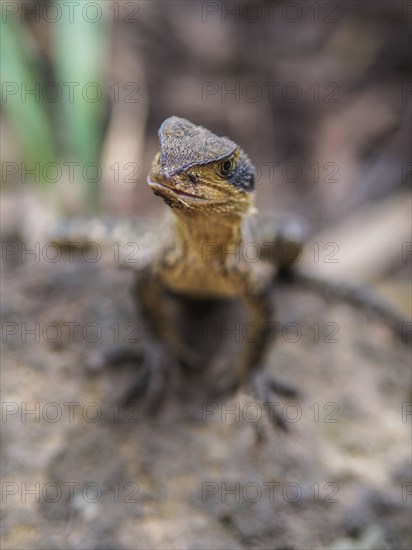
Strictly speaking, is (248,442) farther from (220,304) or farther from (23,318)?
(23,318)

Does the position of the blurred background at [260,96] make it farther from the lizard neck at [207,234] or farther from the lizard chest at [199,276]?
the lizard neck at [207,234]

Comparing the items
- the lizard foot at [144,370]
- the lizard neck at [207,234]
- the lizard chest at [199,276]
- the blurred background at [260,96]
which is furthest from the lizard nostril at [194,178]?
the blurred background at [260,96]

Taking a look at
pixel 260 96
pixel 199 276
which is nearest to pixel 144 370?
pixel 199 276

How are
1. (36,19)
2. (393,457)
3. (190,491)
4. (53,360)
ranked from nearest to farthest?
(190,491), (393,457), (53,360), (36,19)

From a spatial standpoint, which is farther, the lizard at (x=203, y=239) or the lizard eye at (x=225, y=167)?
the lizard eye at (x=225, y=167)

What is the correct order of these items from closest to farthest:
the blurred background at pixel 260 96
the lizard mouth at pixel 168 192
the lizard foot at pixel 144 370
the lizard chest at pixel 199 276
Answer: the lizard mouth at pixel 168 192 → the lizard chest at pixel 199 276 → the lizard foot at pixel 144 370 → the blurred background at pixel 260 96

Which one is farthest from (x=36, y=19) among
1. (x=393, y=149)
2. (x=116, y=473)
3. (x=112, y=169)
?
(x=116, y=473)

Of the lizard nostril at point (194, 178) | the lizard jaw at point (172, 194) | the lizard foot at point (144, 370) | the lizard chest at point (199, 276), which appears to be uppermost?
the lizard nostril at point (194, 178)
